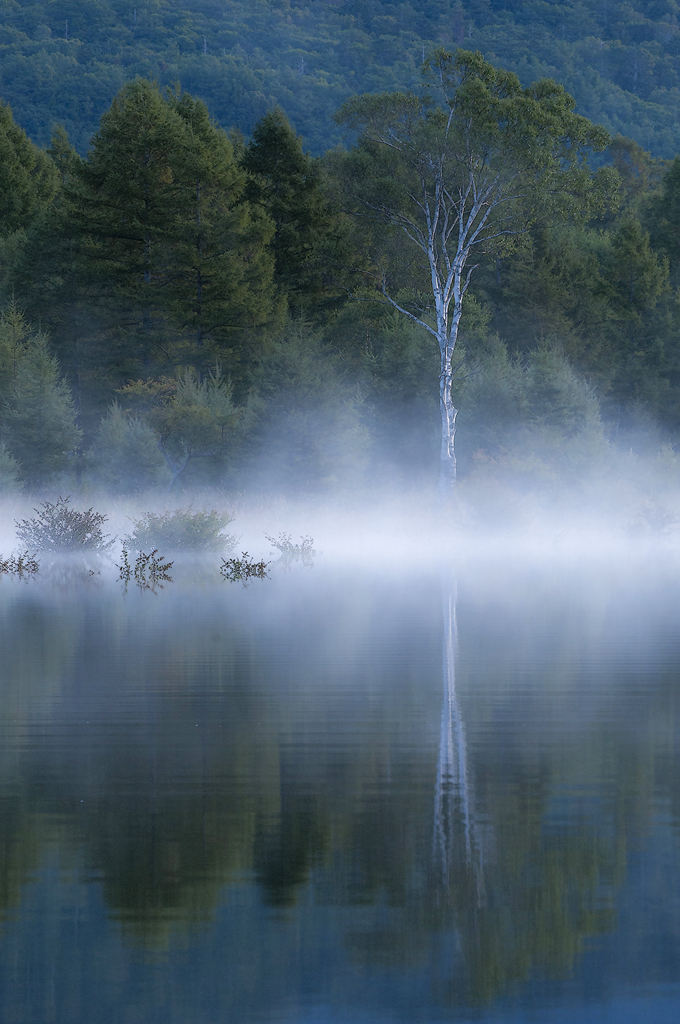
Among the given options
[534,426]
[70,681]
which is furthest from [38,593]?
[534,426]

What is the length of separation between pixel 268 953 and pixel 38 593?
16.3 m

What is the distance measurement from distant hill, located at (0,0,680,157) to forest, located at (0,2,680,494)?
272 feet

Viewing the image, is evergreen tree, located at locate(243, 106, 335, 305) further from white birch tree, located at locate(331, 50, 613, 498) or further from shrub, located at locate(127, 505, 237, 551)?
shrub, located at locate(127, 505, 237, 551)

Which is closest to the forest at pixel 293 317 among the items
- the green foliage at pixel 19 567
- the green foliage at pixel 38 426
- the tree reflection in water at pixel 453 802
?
the green foliage at pixel 38 426

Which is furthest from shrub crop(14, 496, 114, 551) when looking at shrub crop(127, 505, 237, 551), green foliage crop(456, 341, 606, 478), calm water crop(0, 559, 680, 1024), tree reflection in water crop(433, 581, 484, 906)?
tree reflection in water crop(433, 581, 484, 906)

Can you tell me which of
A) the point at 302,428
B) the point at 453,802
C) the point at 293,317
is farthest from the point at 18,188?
the point at 453,802

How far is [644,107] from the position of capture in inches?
6324

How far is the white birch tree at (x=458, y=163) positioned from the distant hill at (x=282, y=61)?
309 ft

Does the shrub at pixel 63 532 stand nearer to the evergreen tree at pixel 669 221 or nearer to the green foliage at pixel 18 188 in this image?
the green foliage at pixel 18 188

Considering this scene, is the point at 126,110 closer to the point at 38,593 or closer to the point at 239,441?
the point at 239,441

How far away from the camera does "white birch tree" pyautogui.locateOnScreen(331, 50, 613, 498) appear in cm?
4350

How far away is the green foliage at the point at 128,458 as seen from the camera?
41.3 metres

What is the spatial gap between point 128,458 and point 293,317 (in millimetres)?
15763

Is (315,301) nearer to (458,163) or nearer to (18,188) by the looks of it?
(458,163)
